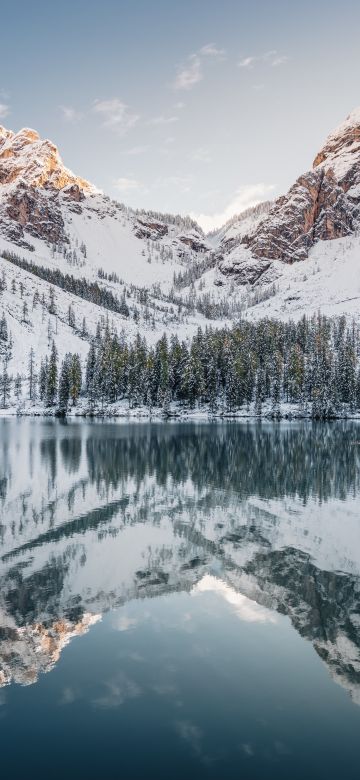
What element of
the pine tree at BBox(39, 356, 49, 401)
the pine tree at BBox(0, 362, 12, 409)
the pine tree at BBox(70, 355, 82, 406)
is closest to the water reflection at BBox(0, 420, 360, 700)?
the pine tree at BBox(70, 355, 82, 406)

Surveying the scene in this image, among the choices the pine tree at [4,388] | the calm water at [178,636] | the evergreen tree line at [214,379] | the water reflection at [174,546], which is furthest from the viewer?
the pine tree at [4,388]

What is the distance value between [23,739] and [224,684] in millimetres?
4707

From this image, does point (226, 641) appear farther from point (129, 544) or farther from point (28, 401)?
point (28, 401)

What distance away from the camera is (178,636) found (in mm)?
14891

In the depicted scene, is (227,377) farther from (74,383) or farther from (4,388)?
(4,388)

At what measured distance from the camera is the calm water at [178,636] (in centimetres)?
988

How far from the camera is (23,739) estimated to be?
10117mm

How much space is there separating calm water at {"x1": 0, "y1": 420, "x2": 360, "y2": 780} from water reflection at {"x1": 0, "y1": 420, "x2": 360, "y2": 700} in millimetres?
94

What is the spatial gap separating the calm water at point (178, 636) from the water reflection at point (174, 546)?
0.09 meters

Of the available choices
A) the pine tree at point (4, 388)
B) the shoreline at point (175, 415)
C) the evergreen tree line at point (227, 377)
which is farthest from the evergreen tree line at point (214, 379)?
the shoreline at point (175, 415)

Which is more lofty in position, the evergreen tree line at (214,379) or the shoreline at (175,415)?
the evergreen tree line at (214,379)

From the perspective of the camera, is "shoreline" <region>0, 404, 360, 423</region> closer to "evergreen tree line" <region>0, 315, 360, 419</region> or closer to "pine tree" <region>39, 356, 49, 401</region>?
"evergreen tree line" <region>0, 315, 360, 419</region>

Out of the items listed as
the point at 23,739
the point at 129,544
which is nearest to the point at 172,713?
the point at 23,739

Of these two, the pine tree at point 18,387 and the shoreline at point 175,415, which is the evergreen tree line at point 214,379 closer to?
the pine tree at point 18,387
